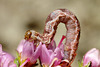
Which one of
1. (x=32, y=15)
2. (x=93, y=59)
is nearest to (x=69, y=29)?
(x=93, y=59)

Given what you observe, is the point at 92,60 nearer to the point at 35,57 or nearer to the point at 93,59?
the point at 93,59

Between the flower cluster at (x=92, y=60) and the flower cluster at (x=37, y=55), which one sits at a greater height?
the flower cluster at (x=37, y=55)

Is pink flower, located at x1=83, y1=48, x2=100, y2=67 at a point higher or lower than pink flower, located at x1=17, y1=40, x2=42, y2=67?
lower

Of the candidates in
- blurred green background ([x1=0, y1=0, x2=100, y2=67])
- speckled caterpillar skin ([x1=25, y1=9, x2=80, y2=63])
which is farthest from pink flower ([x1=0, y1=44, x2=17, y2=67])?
blurred green background ([x1=0, y1=0, x2=100, y2=67])

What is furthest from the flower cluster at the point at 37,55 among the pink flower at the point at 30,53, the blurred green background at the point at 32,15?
the blurred green background at the point at 32,15

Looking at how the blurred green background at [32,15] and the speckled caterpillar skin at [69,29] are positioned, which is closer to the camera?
→ the speckled caterpillar skin at [69,29]

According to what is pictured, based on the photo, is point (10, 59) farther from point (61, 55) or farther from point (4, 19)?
point (4, 19)

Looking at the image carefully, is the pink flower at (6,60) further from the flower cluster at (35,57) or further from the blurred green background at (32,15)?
the blurred green background at (32,15)

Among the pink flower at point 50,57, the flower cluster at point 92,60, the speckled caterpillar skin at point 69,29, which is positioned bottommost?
the flower cluster at point 92,60

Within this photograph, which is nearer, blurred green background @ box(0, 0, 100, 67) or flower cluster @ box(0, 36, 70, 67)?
flower cluster @ box(0, 36, 70, 67)

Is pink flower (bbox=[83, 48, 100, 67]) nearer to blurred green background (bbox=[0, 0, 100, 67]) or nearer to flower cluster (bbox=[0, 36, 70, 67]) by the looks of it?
flower cluster (bbox=[0, 36, 70, 67])

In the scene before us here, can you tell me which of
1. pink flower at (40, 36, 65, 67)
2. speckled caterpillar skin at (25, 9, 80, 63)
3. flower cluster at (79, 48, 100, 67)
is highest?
speckled caterpillar skin at (25, 9, 80, 63)
